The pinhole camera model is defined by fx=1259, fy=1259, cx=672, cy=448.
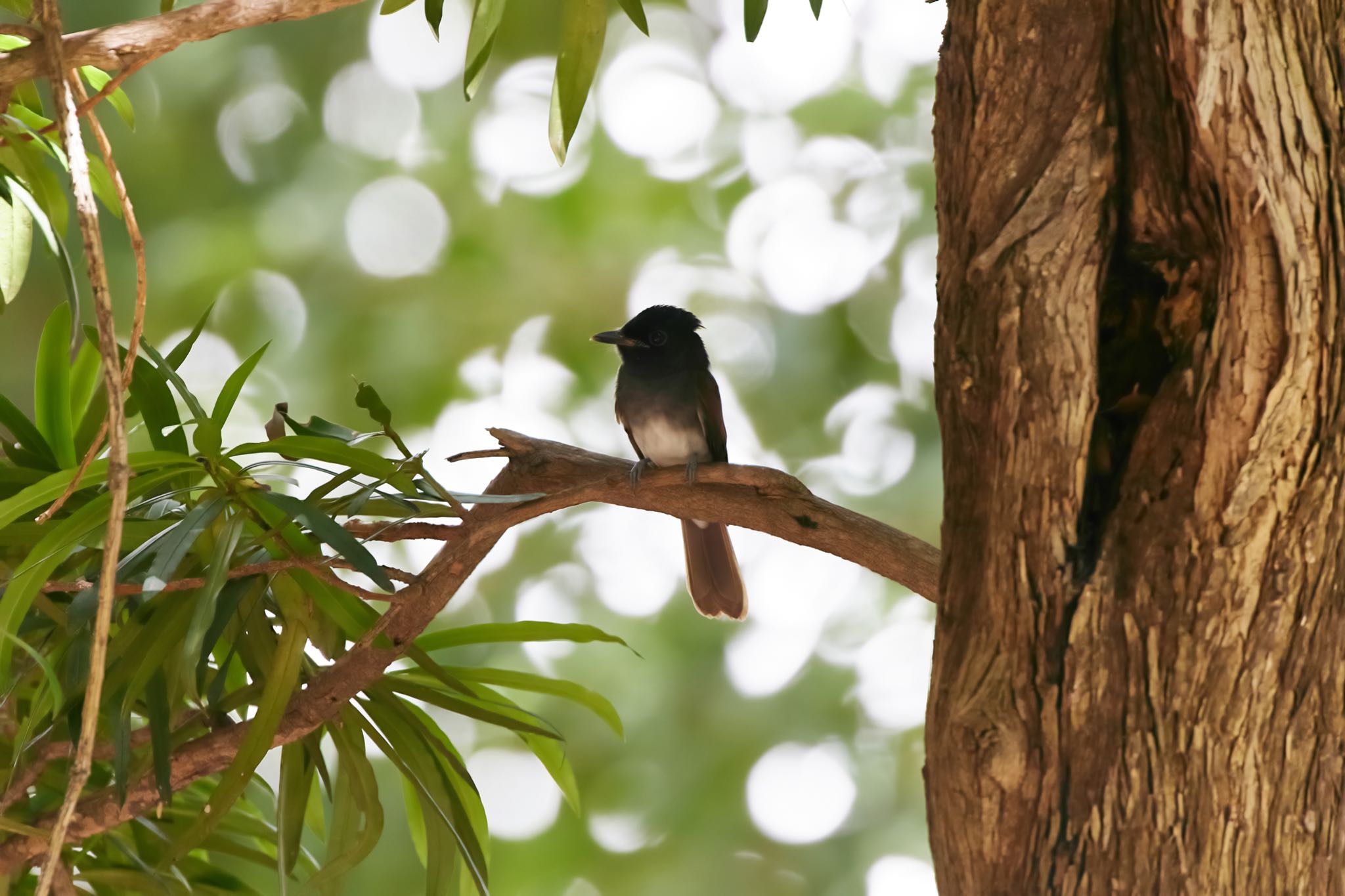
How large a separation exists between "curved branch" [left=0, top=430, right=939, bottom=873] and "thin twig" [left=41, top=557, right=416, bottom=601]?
0.15 ft

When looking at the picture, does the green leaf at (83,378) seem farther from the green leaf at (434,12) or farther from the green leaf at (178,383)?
the green leaf at (434,12)

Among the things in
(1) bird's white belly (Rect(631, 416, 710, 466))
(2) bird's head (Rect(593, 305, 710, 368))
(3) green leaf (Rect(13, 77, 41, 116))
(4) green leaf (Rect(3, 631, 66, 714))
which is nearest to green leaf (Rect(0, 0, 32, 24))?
(3) green leaf (Rect(13, 77, 41, 116))

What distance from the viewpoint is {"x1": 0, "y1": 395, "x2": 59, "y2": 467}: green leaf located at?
7.18ft

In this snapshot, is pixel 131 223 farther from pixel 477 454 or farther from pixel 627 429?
pixel 627 429

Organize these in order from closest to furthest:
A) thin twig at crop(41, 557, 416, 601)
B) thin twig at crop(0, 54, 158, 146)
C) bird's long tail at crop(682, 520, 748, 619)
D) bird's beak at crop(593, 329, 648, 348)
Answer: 1. thin twig at crop(0, 54, 158, 146)
2. thin twig at crop(41, 557, 416, 601)
3. bird's long tail at crop(682, 520, 748, 619)
4. bird's beak at crop(593, 329, 648, 348)

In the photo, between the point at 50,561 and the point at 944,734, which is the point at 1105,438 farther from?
the point at 50,561

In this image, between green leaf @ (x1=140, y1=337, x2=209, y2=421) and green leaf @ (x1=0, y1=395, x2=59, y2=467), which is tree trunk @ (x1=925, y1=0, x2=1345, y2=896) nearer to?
green leaf @ (x1=140, y1=337, x2=209, y2=421)

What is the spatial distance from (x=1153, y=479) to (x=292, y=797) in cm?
151

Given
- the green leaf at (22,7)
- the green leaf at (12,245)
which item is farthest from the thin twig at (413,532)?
the green leaf at (22,7)

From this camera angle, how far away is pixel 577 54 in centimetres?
229

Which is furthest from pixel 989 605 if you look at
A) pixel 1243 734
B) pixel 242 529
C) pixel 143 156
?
pixel 143 156

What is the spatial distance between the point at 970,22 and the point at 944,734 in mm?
945

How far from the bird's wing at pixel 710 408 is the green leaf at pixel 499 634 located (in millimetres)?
1775

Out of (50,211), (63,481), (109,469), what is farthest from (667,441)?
(109,469)
